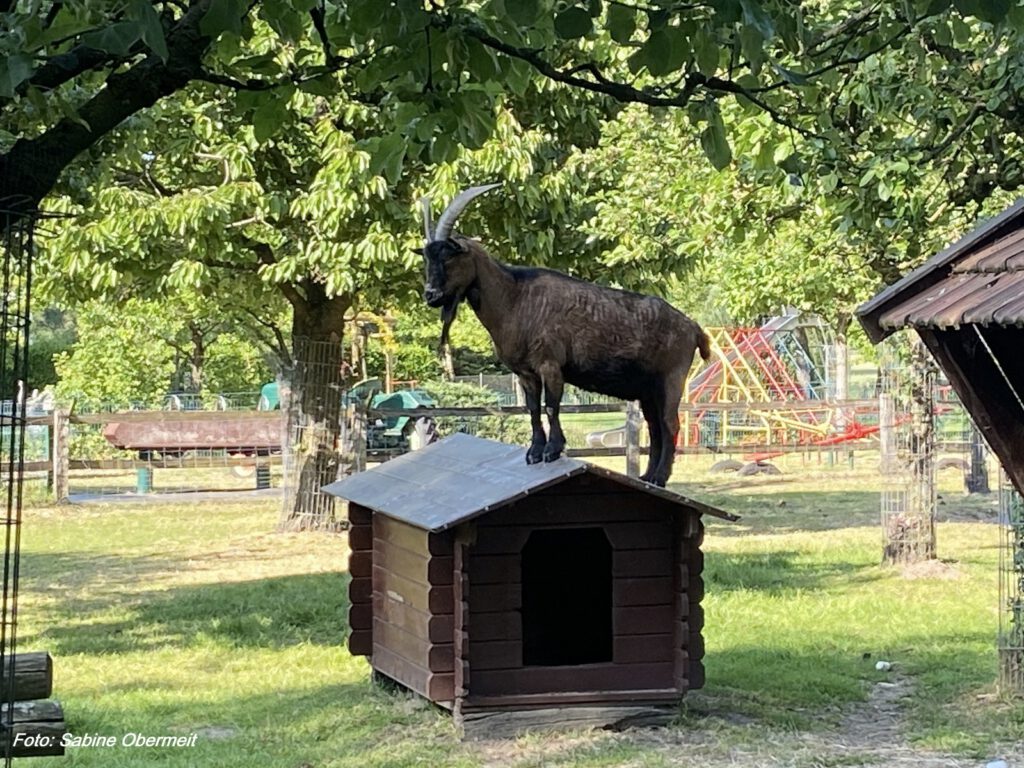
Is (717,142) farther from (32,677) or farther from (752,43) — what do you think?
(32,677)

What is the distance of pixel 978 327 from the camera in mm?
3818

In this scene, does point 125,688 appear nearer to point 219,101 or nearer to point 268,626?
point 268,626

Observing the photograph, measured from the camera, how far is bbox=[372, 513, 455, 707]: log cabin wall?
7.83 meters

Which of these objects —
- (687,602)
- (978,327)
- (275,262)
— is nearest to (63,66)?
(978,327)

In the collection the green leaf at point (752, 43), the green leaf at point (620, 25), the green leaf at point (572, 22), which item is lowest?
the green leaf at point (752, 43)

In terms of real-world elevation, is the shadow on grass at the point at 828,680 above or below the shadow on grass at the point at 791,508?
below

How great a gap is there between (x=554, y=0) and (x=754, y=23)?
1.58 m

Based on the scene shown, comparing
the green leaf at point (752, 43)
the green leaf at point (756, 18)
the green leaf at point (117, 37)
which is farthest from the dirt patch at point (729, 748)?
the green leaf at point (117, 37)

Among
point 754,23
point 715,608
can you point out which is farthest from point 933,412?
point 754,23

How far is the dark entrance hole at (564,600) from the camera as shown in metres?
9.37

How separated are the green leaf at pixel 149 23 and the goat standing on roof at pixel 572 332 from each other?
158 inches

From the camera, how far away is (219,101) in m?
14.1

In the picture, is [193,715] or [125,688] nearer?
[193,715]

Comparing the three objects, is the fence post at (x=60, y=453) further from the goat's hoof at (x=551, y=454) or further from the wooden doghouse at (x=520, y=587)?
the goat's hoof at (x=551, y=454)
